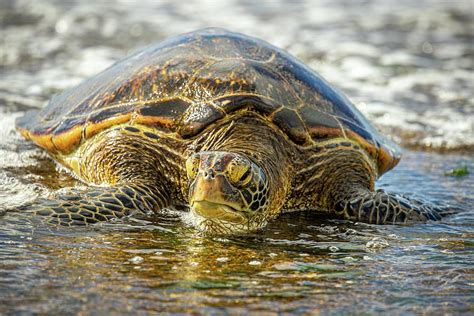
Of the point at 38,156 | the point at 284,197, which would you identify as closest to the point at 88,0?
the point at 38,156

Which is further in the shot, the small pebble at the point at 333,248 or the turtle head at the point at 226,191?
the small pebble at the point at 333,248

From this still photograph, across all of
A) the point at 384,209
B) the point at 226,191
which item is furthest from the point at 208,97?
the point at 384,209

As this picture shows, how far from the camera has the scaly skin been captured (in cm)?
447

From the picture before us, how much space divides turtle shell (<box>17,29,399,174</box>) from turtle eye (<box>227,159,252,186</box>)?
0.97 metres

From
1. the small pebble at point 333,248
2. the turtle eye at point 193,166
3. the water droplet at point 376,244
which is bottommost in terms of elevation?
the small pebble at point 333,248

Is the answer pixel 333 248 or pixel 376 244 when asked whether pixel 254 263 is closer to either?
pixel 333 248

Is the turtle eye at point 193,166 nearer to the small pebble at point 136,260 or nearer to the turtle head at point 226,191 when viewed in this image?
the turtle head at point 226,191

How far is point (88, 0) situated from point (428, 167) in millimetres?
16276

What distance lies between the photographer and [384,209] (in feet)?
17.4

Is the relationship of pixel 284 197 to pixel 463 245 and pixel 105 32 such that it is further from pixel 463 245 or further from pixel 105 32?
pixel 105 32

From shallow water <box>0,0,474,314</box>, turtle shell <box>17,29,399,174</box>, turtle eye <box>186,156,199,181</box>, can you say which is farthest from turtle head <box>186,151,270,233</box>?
turtle shell <box>17,29,399,174</box>

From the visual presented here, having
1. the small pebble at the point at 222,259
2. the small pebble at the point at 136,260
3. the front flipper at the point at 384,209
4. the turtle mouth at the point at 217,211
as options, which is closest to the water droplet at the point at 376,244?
the front flipper at the point at 384,209

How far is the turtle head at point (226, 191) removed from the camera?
14.1ft

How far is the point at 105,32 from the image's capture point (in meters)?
17.0
